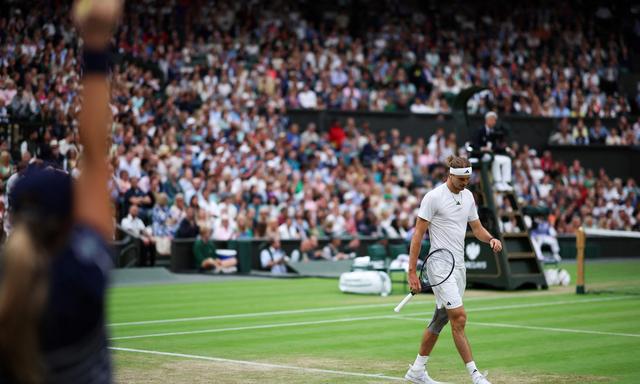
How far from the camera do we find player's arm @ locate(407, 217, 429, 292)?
428 inches

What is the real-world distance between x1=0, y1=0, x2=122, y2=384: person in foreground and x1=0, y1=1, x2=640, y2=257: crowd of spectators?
20648 millimetres

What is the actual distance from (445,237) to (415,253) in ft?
1.41

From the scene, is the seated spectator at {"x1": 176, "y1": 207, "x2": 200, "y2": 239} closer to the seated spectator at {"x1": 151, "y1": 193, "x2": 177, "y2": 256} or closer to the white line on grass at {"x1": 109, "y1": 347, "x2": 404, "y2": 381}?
the seated spectator at {"x1": 151, "y1": 193, "x2": 177, "y2": 256}

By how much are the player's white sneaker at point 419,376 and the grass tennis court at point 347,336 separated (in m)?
0.37

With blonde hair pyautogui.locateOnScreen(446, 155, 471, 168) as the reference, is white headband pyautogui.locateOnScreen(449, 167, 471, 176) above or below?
below

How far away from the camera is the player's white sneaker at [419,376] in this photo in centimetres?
1100

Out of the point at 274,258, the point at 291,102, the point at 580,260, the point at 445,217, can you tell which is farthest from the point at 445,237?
the point at 291,102

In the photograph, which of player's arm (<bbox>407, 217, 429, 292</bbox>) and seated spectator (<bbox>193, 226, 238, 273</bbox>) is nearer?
player's arm (<bbox>407, 217, 429, 292</bbox>)

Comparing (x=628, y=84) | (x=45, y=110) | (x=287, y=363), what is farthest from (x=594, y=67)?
(x=287, y=363)

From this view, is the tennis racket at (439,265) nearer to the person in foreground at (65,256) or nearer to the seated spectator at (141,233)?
the person in foreground at (65,256)

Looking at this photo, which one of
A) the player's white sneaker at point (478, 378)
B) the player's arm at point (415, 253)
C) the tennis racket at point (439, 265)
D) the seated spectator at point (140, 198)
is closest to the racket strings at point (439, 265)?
the tennis racket at point (439, 265)

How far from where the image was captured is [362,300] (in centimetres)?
2102

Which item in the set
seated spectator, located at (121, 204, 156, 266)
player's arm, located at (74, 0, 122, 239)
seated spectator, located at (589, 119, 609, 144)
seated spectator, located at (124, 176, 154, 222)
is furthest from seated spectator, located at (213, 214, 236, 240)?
player's arm, located at (74, 0, 122, 239)

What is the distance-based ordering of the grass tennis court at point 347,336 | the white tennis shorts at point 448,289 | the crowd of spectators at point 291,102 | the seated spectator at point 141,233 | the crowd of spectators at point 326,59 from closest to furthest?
the white tennis shorts at point 448,289 → the grass tennis court at point 347,336 → the seated spectator at point 141,233 → the crowd of spectators at point 291,102 → the crowd of spectators at point 326,59
